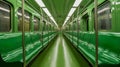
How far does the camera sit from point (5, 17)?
4.05m

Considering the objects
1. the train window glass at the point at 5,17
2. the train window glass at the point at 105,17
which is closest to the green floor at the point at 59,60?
the train window glass at the point at 105,17

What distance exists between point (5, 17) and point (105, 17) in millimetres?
2691

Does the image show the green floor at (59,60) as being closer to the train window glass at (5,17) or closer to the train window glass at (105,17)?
the train window glass at (105,17)

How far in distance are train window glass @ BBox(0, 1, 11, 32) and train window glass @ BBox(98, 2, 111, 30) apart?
8.63ft

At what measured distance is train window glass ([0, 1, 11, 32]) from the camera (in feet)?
12.5

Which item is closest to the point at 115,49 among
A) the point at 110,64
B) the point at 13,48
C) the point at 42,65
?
the point at 110,64

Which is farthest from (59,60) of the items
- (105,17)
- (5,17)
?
(5,17)

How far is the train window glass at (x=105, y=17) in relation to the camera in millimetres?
4084

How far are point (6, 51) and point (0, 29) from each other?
0.56 metres

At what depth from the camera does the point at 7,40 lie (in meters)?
3.85

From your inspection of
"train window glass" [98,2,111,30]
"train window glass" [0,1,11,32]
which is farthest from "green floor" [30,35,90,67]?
"train window glass" [0,1,11,32]

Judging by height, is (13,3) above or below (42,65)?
above

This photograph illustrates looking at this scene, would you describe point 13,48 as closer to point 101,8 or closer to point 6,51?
point 6,51

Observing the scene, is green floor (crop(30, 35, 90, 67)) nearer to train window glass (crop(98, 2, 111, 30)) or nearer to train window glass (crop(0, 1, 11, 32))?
train window glass (crop(98, 2, 111, 30))
